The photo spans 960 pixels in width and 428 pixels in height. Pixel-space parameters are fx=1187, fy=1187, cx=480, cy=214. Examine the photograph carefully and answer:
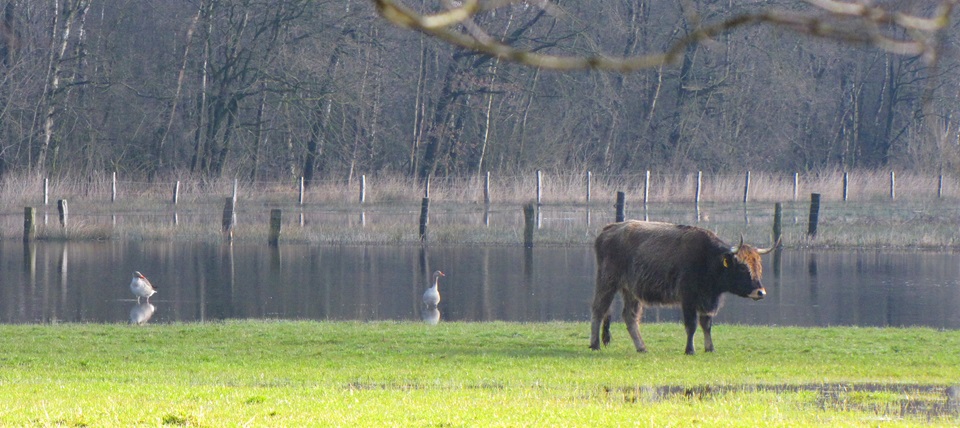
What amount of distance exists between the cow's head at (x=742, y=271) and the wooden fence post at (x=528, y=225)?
649 inches

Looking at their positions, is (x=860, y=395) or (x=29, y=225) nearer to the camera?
(x=860, y=395)

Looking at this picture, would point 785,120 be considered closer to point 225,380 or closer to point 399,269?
point 399,269

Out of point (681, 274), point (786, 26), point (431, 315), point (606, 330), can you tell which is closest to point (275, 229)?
point (431, 315)

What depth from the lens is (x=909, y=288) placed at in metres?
22.4

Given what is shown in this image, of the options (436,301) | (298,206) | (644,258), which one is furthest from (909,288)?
(298,206)

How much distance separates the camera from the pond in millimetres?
18719

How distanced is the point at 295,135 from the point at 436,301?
2761cm

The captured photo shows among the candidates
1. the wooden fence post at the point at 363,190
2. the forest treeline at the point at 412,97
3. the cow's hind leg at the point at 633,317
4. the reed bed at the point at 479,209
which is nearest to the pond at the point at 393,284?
the reed bed at the point at 479,209

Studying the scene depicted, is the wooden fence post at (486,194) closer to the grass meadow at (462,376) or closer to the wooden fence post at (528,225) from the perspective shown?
the wooden fence post at (528,225)

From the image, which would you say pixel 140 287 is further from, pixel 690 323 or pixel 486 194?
pixel 486 194

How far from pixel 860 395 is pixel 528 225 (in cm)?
2040

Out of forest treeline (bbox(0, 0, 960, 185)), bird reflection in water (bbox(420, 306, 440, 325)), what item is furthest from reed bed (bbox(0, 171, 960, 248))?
bird reflection in water (bbox(420, 306, 440, 325))

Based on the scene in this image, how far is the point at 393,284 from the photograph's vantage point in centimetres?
2292

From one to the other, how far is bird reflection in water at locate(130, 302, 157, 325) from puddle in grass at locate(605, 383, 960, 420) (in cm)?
939
